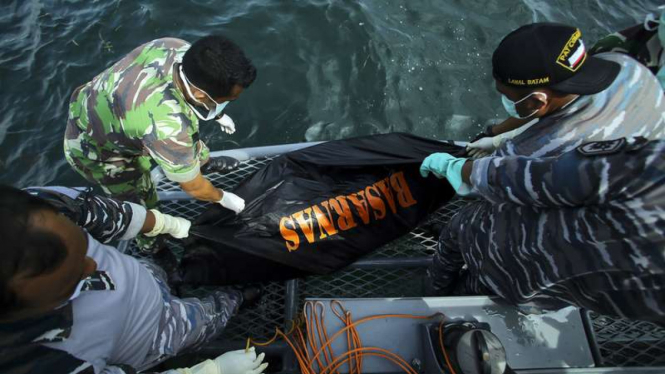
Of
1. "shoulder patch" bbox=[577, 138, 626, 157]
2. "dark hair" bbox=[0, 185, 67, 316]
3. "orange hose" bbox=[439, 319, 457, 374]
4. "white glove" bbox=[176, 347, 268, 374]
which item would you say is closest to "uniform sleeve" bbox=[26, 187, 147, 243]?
"dark hair" bbox=[0, 185, 67, 316]

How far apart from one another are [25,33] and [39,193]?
155 inches

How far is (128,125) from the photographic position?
2119mm

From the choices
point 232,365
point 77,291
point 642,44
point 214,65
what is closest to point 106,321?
point 77,291

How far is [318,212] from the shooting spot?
7.93 feet

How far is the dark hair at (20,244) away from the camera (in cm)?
105

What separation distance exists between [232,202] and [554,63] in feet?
5.43

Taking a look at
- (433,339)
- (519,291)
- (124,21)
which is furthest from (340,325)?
(124,21)

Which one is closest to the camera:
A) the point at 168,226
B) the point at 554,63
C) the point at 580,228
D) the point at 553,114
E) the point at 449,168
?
the point at 580,228

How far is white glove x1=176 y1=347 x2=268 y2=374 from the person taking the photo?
173cm

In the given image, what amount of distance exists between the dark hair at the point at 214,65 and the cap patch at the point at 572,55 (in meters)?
1.38

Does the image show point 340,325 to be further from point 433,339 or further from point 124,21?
point 124,21

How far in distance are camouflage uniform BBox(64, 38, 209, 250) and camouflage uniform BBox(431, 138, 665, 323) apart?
4.59 ft

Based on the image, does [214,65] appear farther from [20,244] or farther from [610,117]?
[610,117]

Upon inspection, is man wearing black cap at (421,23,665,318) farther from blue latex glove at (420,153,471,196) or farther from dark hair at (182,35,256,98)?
dark hair at (182,35,256,98)
